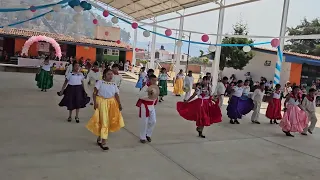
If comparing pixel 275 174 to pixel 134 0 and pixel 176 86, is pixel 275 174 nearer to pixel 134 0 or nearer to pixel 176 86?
pixel 176 86

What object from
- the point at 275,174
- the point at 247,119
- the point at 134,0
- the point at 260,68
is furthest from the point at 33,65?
the point at 275,174

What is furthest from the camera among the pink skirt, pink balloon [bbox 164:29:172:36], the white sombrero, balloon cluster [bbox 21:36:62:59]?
balloon cluster [bbox 21:36:62:59]

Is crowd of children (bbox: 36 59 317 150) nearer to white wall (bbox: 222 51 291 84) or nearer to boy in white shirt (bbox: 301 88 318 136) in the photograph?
boy in white shirt (bbox: 301 88 318 136)

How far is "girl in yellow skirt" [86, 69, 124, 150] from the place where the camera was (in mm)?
4621

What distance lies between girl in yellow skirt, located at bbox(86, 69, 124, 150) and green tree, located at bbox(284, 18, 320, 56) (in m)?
31.1

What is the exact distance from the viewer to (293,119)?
6836 mm

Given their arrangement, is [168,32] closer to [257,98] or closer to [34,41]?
[257,98]

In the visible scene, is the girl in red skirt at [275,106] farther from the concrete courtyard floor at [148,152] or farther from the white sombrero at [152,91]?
the white sombrero at [152,91]

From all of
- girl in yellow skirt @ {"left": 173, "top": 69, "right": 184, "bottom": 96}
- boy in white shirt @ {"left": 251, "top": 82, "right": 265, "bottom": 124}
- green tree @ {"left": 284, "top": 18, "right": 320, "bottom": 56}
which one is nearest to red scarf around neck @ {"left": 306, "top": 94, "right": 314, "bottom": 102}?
boy in white shirt @ {"left": 251, "top": 82, "right": 265, "bottom": 124}

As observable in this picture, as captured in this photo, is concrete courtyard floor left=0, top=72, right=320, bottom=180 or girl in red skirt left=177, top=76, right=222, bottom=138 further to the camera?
girl in red skirt left=177, top=76, right=222, bottom=138

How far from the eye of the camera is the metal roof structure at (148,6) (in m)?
15.8

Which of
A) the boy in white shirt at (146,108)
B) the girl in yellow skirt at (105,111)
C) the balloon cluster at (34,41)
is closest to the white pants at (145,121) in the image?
the boy in white shirt at (146,108)

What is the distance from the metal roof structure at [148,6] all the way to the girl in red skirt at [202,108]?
8.81 metres

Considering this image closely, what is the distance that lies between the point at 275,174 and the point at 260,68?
1754cm
